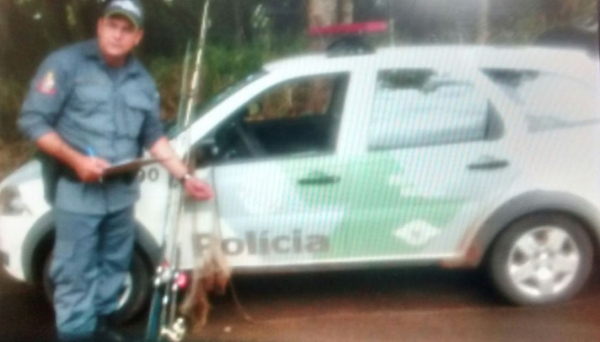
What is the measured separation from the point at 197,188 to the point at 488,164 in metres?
1.03

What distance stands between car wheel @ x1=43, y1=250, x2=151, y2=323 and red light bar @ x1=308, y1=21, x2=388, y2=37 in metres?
1.13

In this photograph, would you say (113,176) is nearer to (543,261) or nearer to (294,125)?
(294,125)

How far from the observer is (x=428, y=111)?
4.11m

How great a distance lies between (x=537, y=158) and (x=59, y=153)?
1.68m

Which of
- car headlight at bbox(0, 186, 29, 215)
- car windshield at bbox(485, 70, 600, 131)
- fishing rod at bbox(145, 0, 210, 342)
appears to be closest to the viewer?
car windshield at bbox(485, 70, 600, 131)

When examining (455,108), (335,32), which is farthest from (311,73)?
(455,108)

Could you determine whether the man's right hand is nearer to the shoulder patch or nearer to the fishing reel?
the shoulder patch

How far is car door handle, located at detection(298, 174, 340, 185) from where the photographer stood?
4.11 m

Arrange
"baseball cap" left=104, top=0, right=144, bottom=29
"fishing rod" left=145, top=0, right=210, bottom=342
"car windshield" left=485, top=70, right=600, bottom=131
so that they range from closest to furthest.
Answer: "baseball cap" left=104, top=0, right=144, bottom=29 → "car windshield" left=485, top=70, right=600, bottom=131 → "fishing rod" left=145, top=0, right=210, bottom=342

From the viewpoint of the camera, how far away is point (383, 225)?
13.8 ft

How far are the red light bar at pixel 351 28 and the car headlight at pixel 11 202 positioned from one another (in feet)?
4.67

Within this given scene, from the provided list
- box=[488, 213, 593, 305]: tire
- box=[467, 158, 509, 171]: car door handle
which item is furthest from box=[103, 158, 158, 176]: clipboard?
box=[488, 213, 593, 305]: tire

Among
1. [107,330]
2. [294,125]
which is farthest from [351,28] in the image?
[107,330]

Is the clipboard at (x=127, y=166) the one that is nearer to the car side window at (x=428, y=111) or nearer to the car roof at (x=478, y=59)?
the car roof at (x=478, y=59)
